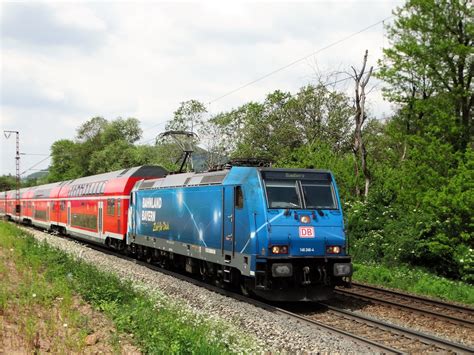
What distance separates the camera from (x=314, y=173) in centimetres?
1333

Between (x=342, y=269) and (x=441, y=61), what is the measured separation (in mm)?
12898

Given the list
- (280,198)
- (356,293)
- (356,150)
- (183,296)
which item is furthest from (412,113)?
(183,296)

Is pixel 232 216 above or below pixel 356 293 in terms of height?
above

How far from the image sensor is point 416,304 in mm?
13320

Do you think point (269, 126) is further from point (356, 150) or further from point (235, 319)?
point (235, 319)

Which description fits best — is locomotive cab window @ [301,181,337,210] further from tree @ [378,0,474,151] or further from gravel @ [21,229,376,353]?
tree @ [378,0,474,151]

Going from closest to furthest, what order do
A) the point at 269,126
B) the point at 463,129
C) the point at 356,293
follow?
the point at 356,293 < the point at 463,129 < the point at 269,126

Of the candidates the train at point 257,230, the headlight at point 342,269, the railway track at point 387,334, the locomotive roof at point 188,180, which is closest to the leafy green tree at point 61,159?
the locomotive roof at point 188,180

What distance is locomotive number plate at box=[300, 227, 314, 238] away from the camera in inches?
487

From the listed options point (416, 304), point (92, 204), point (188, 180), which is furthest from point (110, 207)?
point (416, 304)

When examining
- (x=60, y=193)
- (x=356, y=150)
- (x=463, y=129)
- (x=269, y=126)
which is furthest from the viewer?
(x=269, y=126)

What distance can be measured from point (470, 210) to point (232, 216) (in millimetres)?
8381

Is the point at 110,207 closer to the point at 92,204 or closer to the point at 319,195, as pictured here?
the point at 92,204

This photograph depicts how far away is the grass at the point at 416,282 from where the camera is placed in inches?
576
